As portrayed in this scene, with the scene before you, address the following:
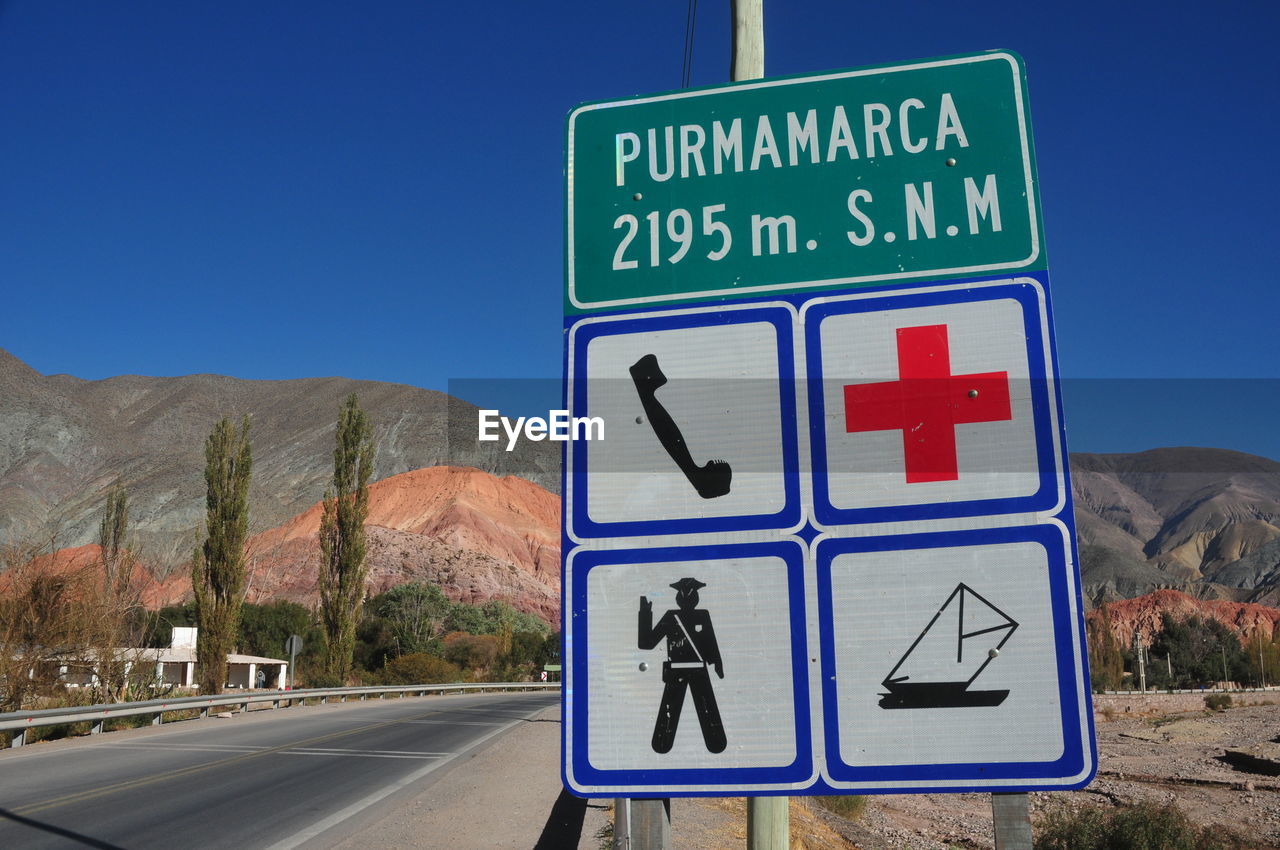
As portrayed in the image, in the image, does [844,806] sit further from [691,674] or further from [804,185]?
[804,185]

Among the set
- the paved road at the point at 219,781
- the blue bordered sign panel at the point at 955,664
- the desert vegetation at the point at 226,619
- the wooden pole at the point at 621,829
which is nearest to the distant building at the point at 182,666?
the desert vegetation at the point at 226,619

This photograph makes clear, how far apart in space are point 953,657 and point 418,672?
49634 mm

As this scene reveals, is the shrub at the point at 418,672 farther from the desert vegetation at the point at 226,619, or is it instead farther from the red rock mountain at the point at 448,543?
the red rock mountain at the point at 448,543

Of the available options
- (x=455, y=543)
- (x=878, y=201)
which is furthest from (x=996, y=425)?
(x=455, y=543)

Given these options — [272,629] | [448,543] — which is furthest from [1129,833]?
[448,543]

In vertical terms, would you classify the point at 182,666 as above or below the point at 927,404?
below

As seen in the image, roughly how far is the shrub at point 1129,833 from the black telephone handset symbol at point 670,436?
15.6 meters

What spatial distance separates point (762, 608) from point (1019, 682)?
1.63 feet

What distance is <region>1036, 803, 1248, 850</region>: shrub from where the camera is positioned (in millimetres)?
14297

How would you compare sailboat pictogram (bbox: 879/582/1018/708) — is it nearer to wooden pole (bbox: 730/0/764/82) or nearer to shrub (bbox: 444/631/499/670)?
wooden pole (bbox: 730/0/764/82)

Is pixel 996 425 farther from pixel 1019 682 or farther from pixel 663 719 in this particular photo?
pixel 663 719

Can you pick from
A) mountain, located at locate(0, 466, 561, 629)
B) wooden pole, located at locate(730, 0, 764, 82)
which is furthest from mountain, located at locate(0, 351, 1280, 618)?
wooden pole, located at locate(730, 0, 764, 82)

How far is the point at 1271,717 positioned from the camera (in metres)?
48.5

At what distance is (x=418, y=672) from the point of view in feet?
158
